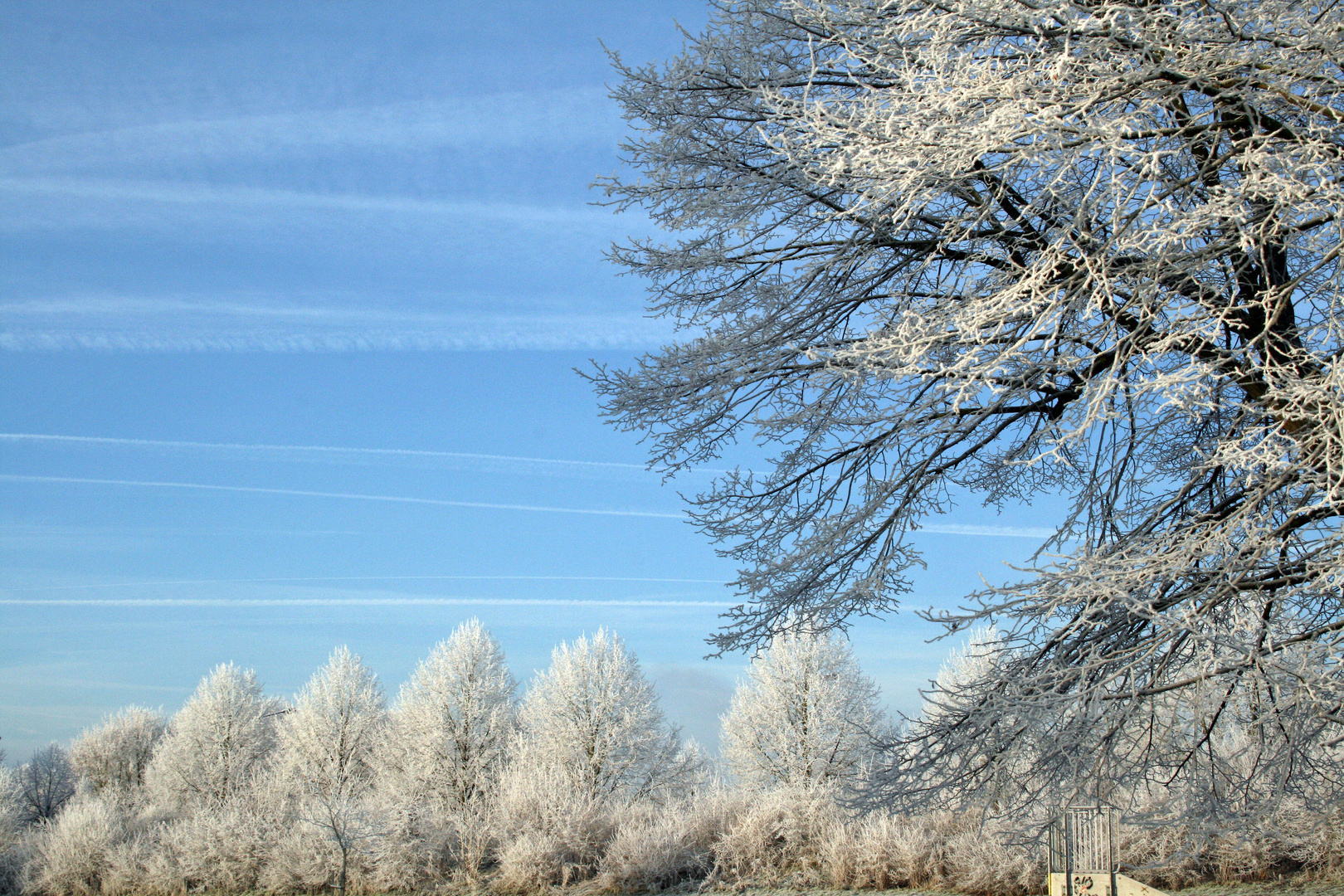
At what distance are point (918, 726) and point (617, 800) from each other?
16.2 meters

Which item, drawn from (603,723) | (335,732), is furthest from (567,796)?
(335,732)

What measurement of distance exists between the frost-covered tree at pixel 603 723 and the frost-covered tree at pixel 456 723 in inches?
44.5

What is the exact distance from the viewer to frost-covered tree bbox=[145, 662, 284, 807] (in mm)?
28609

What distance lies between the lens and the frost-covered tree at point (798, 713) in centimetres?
2297

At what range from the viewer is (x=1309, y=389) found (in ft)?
11.0

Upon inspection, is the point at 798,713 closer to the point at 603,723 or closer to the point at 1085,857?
the point at 603,723

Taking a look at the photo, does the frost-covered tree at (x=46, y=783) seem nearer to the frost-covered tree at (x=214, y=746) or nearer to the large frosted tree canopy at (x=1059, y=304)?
the frost-covered tree at (x=214, y=746)

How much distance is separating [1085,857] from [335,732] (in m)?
22.0

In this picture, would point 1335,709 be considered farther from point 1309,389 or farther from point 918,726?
point 918,726

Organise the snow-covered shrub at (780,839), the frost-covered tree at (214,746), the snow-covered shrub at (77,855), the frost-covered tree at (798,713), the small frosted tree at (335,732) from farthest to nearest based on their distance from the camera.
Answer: the frost-covered tree at (214,746) → the small frosted tree at (335,732) → the frost-covered tree at (798,713) → the snow-covered shrub at (77,855) → the snow-covered shrub at (780,839)

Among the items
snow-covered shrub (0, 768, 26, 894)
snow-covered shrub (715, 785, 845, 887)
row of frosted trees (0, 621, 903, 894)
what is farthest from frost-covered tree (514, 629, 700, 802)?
snow-covered shrub (0, 768, 26, 894)

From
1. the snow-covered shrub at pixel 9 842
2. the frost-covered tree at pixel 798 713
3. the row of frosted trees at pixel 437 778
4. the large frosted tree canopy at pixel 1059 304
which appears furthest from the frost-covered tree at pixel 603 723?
the large frosted tree canopy at pixel 1059 304

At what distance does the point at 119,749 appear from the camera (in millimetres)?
34375

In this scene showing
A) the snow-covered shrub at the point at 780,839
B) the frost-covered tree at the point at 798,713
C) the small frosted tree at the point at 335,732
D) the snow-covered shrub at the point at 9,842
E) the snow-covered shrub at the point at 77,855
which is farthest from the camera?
the small frosted tree at the point at 335,732
